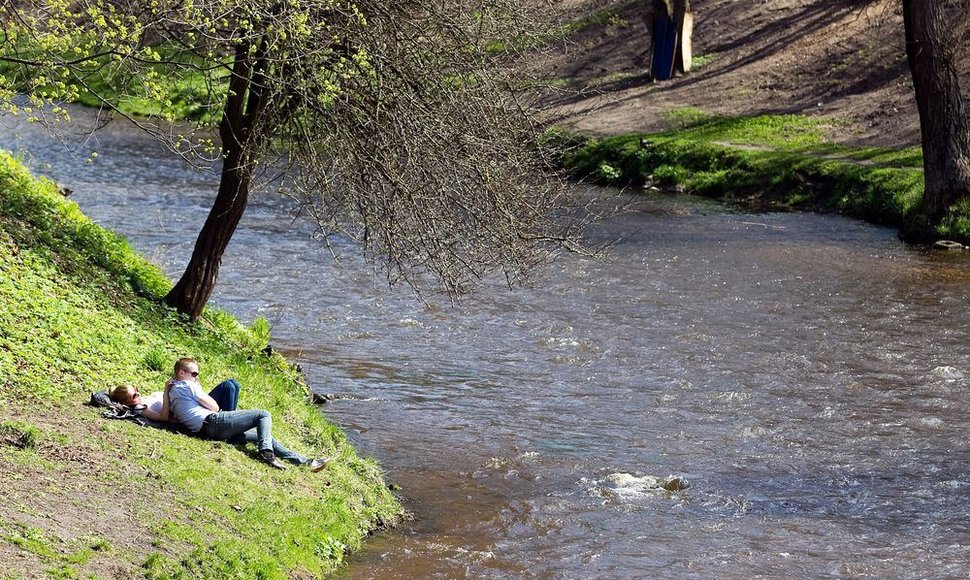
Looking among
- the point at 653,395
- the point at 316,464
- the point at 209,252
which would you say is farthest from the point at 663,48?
the point at 316,464

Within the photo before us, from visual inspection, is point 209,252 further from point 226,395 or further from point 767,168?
point 767,168

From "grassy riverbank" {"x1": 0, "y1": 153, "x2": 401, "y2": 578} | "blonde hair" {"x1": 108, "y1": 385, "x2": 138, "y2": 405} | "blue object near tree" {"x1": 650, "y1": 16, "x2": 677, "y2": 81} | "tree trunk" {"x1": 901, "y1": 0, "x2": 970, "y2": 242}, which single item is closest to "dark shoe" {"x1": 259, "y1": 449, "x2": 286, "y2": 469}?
"grassy riverbank" {"x1": 0, "y1": 153, "x2": 401, "y2": 578}

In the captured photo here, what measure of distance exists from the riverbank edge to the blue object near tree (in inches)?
163

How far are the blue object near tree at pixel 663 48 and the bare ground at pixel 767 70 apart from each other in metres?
0.39

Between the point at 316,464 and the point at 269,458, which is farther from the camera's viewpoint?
the point at 316,464

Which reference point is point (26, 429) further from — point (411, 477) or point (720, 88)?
point (720, 88)

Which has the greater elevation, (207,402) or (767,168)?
(767,168)

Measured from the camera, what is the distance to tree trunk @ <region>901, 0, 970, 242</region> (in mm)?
24781

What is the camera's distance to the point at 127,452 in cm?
1006

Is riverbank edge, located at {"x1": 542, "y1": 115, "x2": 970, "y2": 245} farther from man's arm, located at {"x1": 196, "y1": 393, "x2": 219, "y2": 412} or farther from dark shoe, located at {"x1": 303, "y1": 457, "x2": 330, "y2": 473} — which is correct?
man's arm, located at {"x1": 196, "y1": 393, "x2": 219, "y2": 412}

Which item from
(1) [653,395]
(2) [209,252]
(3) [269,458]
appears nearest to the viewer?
(3) [269,458]

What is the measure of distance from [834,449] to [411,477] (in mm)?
4687

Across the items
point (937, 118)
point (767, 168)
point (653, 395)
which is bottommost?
point (653, 395)

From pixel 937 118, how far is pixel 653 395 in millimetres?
12559
